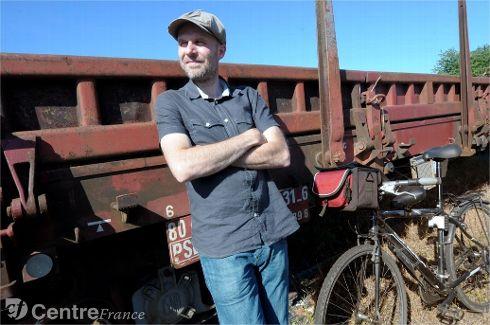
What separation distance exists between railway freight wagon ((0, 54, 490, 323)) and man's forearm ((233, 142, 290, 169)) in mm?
547

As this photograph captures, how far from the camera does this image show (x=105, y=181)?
72.8 inches

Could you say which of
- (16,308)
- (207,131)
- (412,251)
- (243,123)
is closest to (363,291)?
(412,251)

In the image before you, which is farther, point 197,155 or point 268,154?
point 268,154

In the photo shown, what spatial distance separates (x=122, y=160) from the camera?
193 centimetres

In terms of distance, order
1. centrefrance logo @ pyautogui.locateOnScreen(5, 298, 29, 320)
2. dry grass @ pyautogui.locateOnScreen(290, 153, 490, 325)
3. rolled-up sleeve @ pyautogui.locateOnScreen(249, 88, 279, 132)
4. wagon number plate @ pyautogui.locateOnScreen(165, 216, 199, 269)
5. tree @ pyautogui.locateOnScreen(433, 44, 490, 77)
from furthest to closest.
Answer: tree @ pyautogui.locateOnScreen(433, 44, 490, 77) < dry grass @ pyautogui.locateOnScreen(290, 153, 490, 325) < wagon number plate @ pyautogui.locateOnScreen(165, 216, 199, 269) < rolled-up sleeve @ pyautogui.locateOnScreen(249, 88, 279, 132) < centrefrance logo @ pyautogui.locateOnScreen(5, 298, 29, 320)

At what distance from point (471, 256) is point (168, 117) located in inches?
114

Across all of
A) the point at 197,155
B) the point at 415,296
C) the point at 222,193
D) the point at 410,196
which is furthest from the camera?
the point at 415,296

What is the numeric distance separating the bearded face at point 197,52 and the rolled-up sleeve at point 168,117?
16cm

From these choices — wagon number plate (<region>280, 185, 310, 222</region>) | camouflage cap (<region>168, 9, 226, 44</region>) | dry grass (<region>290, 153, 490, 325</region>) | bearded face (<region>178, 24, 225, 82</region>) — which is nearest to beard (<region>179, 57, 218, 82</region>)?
bearded face (<region>178, 24, 225, 82</region>)

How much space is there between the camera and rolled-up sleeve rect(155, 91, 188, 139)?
1671 millimetres

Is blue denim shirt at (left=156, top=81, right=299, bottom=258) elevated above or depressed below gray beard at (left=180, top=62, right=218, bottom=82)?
below

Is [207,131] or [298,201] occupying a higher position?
[207,131]

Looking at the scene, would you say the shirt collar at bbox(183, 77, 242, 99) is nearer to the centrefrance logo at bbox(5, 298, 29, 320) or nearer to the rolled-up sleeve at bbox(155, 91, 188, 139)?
the rolled-up sleeve at bbox(155, 91, 188, 139)

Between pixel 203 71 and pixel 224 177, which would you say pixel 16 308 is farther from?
pixel 203 71
